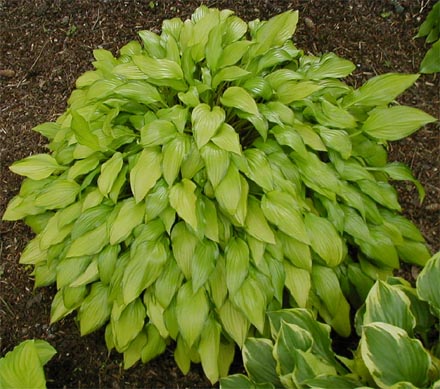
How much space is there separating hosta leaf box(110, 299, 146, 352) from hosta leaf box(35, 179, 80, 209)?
0.55 m

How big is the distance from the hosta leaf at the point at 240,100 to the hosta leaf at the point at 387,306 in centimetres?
89

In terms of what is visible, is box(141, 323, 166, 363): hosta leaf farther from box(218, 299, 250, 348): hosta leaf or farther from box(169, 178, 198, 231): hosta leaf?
box(169, 178, 198, 231): hosta leaf

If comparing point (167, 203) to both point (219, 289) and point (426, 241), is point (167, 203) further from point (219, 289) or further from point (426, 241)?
point (426, 241)

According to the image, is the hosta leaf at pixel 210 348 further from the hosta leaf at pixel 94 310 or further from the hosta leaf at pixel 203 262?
the hosta leaf at pixel 94 310

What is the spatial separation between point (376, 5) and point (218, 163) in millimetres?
2587

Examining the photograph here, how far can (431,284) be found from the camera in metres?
2.33

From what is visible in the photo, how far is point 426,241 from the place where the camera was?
10.9 feet

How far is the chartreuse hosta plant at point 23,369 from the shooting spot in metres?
2.48

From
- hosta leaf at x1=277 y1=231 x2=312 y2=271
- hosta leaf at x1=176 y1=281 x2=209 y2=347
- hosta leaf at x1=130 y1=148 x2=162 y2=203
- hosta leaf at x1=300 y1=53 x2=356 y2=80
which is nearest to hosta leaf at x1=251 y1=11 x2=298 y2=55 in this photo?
hosta leaf at x1=300 y1=53 x2=356 y2=80

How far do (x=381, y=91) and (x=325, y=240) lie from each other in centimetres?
81


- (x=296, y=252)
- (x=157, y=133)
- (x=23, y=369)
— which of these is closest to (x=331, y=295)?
(x=296, y=252)

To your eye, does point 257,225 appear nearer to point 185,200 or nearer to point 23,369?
point 185,200

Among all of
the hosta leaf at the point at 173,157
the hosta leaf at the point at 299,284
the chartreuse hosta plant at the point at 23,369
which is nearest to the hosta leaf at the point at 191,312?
the hosta leaf at the point at 299,284

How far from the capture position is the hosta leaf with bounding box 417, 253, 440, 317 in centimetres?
232
